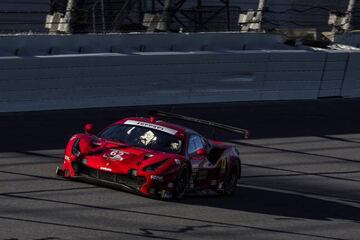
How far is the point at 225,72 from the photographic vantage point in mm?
23031

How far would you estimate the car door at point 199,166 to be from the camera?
43.8 feet

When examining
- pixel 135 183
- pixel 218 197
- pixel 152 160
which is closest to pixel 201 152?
pixel 218 197

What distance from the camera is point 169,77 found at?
71.9ft

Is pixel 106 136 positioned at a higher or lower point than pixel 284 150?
higher

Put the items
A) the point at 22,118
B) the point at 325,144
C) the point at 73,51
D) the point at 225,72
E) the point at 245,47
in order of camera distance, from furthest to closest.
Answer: the point at 245,47, the point at 225,72, the point at 73,51, the point at 325,144, the point at 22,118

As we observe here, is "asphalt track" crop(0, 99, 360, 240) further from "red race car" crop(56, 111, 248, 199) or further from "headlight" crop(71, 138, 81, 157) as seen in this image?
"headlight" crop(71, 138, 81, 157)

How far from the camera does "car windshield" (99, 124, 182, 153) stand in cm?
1327

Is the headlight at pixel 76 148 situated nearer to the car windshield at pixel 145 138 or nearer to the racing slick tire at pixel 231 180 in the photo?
the car windshield at pixel 145 138

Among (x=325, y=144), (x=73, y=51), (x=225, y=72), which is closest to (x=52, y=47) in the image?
(x=73, y=51)

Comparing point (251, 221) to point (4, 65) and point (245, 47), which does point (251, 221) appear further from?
point (245, 47)

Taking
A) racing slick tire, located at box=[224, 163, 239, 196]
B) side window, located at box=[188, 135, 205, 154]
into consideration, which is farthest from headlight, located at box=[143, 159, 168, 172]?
racing slick tire, located at box=[224, 163, 239, 196]

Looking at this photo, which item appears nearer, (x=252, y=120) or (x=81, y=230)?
(x=81, y=230)

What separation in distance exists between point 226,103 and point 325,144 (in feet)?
12.3

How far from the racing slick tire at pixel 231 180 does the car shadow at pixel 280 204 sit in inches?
3.9
